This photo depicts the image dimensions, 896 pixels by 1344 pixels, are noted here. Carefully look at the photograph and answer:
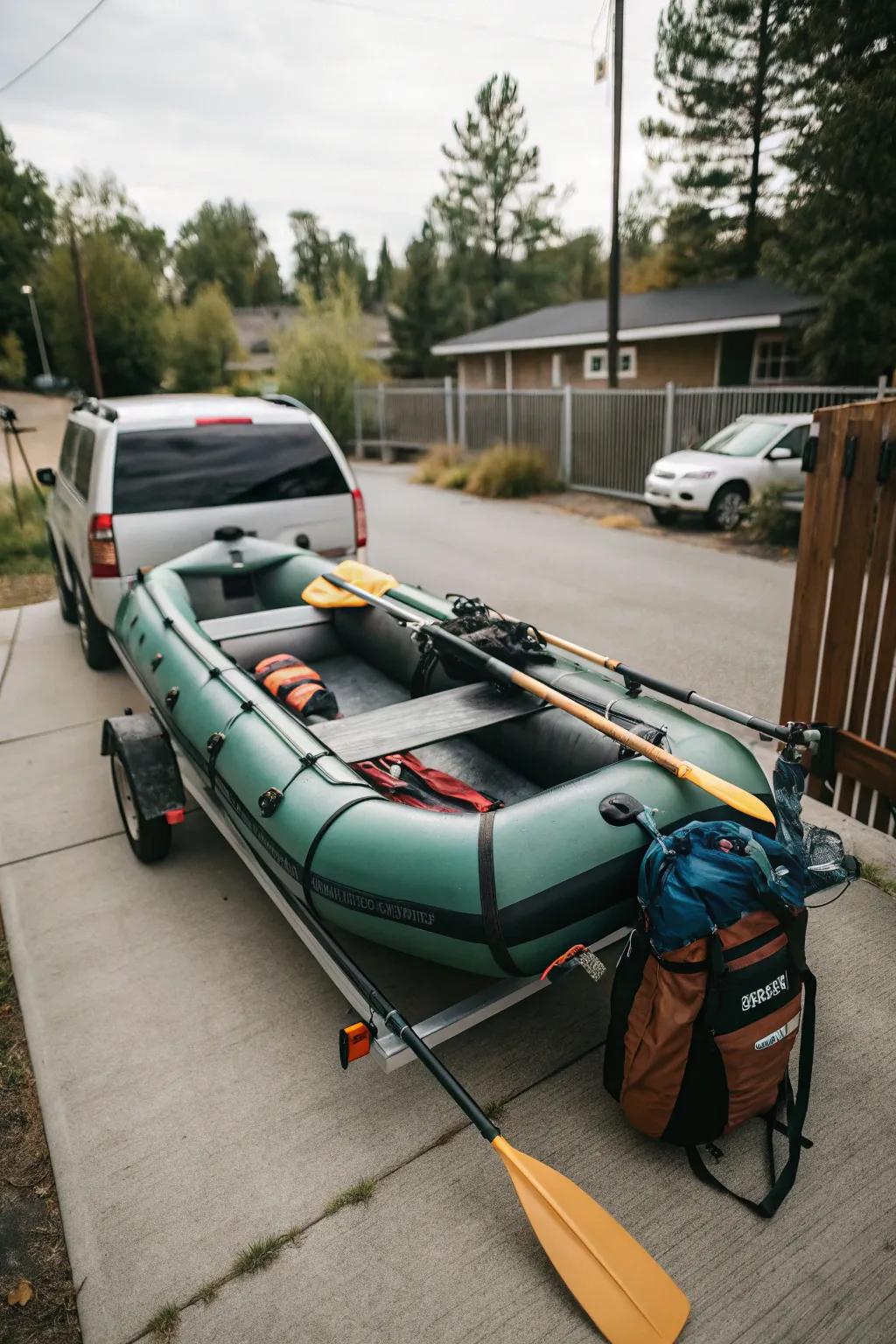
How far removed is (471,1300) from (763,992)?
1.15m

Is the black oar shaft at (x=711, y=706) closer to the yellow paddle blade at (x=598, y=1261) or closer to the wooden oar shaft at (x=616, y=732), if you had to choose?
the wooden oar shaft at (x=616, y=732)

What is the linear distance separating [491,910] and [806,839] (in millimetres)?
1189

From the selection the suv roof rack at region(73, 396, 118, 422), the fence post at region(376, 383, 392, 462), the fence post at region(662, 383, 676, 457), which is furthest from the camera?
the fence post at region(376, 383, 392, 462)

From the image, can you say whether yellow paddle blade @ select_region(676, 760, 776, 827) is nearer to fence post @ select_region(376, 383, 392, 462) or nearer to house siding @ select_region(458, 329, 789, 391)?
house siding @ select_region(458, 329, 789, 391)

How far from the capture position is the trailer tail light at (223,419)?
5.87 m

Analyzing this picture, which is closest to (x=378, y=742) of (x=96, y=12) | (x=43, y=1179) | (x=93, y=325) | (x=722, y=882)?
(x=722, y=882)

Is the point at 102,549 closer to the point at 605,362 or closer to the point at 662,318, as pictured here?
the point at 662,318

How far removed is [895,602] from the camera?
12.5 feet

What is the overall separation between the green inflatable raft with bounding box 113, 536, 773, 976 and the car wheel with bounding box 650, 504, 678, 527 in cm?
839

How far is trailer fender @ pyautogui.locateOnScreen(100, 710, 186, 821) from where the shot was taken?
13.0 feet

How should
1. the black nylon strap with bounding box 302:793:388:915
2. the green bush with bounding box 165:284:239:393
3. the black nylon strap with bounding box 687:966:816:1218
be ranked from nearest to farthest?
the black nylon strap with bounding box 687:966:816:1218, the black nylon strap with bounding box 302:793:388:915, the green bush with bounding box 165:284:239:393

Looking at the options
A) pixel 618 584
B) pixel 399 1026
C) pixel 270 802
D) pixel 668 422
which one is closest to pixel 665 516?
pixel 668 422


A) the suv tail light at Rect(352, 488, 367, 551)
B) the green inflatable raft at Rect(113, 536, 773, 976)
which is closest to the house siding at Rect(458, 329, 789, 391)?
the suv tail light at Rect(352, 488, 367, 551)

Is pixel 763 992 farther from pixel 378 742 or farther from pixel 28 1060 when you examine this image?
pixel 28 1060
